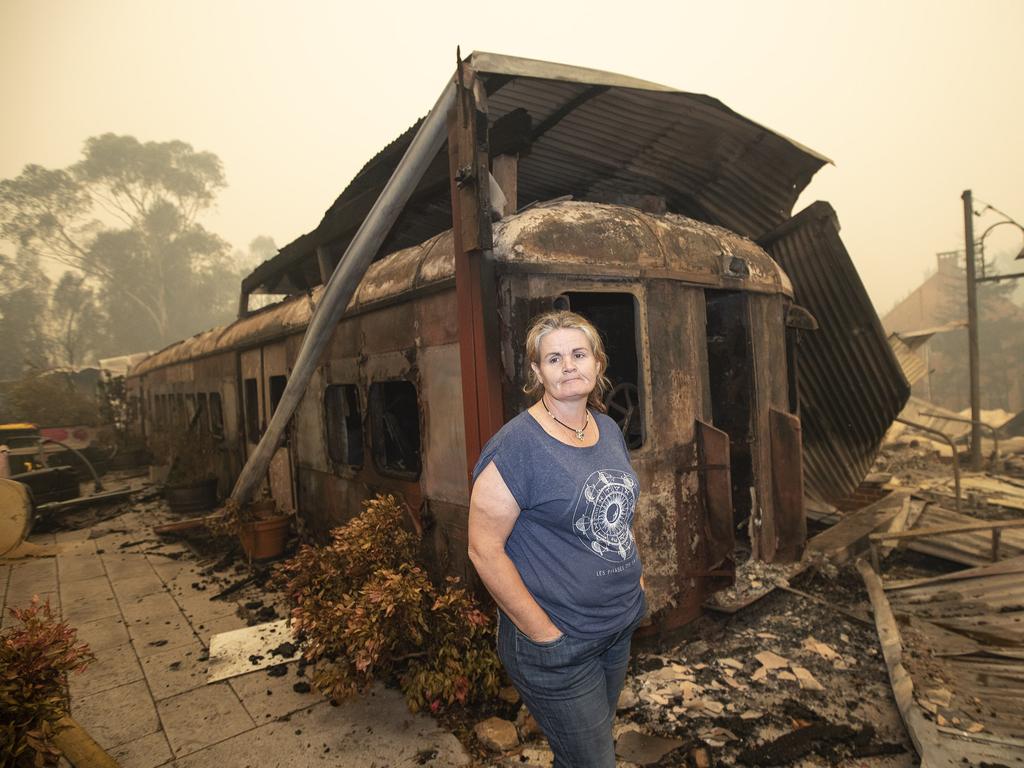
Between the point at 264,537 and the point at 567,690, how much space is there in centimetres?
590

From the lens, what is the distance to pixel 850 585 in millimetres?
5516

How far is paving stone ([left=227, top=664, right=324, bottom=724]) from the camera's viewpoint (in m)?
3.63

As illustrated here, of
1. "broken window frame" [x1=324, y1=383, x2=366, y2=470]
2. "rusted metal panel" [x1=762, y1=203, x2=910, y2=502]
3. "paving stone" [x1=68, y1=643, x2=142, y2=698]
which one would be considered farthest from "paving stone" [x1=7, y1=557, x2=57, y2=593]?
"rusted metal panel" [x1=762, y1=203, x2=910, y2=502]

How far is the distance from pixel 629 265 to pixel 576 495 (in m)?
2.62

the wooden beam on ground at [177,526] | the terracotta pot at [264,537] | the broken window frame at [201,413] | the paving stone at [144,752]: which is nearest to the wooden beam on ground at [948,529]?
the paving stone at [144,752]

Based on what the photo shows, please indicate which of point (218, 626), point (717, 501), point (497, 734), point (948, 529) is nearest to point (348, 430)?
point (218, 626)

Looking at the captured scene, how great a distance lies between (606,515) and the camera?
75.7 inches

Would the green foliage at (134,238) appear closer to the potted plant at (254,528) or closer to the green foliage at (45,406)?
the green foliage at (45,406)

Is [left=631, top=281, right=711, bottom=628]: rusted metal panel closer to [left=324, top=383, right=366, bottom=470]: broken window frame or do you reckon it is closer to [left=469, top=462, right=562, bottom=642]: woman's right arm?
[left=469, top=462, right=562, bottom=642]: woman's right arm

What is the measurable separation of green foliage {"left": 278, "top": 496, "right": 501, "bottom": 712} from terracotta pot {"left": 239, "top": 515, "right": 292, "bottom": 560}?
3.08 metres

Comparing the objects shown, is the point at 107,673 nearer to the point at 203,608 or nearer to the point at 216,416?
the point at 203,608

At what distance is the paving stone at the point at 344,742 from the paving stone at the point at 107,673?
1387 millimetres

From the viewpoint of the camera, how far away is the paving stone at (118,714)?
340 cm

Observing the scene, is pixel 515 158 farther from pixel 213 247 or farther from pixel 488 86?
pixel 213 247
